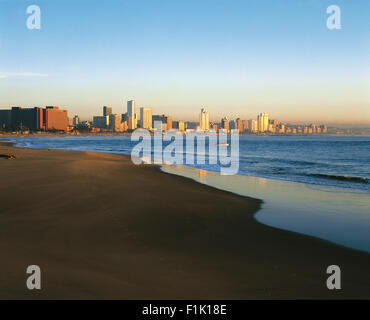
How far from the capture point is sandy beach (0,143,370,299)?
4746 mm

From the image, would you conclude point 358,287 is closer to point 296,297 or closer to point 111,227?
point 296,297

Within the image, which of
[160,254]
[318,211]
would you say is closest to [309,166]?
[318,211]

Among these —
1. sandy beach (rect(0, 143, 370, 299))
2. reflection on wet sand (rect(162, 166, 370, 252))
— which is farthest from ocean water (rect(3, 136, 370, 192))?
sandy beach (rect(0, 143, 370, 299))

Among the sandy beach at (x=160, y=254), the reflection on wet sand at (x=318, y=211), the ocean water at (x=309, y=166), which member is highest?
the sandy beach at (x=160, y=254)

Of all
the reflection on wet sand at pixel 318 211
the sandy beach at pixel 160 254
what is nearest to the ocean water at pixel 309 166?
the reflection on wet sand at pixel 318 211

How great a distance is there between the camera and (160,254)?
6.22 metres

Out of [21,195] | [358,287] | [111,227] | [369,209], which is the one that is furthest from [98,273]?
[369,209]

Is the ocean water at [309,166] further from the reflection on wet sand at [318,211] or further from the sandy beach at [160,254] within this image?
the sandy beach at [160,254]

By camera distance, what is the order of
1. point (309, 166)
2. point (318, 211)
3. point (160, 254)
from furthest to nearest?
point (309, 166) → point (318, 211) → point (160, 254)

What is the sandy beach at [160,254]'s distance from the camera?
15.6ft

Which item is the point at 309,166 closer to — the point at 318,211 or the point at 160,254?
the point at 318,211

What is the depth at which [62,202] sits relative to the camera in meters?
10.9
